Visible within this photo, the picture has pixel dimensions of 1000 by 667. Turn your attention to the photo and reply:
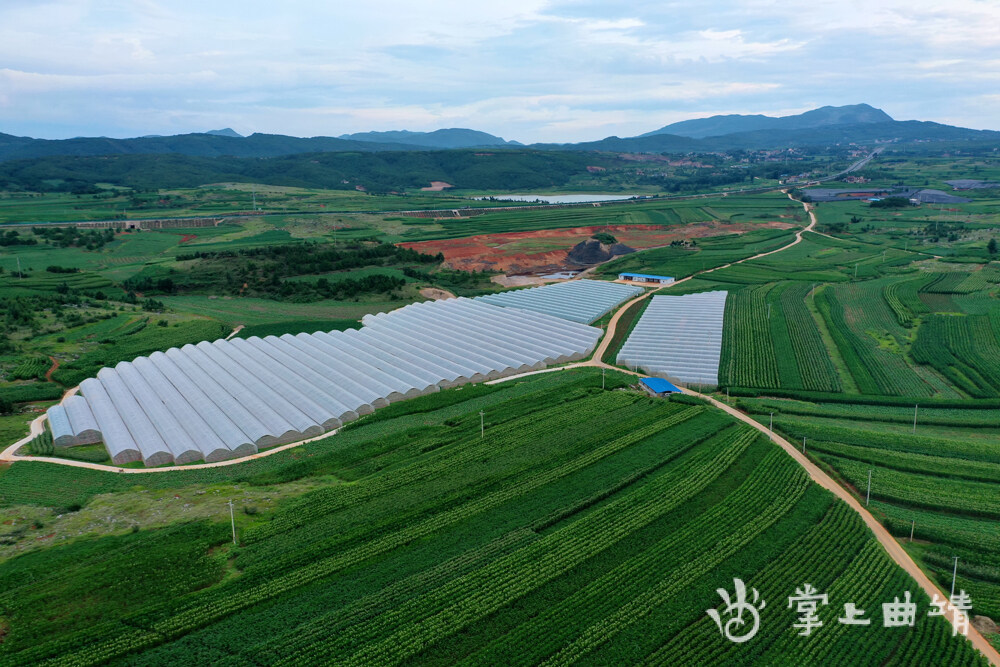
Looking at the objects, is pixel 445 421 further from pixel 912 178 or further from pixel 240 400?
pixel 912 178

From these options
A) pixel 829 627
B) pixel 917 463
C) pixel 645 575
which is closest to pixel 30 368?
pixel 645 575

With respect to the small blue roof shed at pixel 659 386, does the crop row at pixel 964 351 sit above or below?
above

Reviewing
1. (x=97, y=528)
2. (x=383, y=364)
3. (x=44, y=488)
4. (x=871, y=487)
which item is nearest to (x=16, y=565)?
(x=97, y=528)

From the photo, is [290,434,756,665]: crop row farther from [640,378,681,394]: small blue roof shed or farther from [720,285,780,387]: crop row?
[720,285,780,387]: crop row

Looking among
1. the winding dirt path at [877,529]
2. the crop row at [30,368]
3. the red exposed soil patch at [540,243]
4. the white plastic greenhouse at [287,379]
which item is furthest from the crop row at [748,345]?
the crop row at [30,368]

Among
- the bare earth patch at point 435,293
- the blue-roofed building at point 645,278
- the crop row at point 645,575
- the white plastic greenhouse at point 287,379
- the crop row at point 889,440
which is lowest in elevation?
the crop row at point 645,575

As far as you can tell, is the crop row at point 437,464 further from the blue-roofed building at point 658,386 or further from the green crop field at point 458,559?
the blue-roofed building at point 658,386

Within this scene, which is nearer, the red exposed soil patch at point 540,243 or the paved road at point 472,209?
the red exposed soil patch at point 540,243
